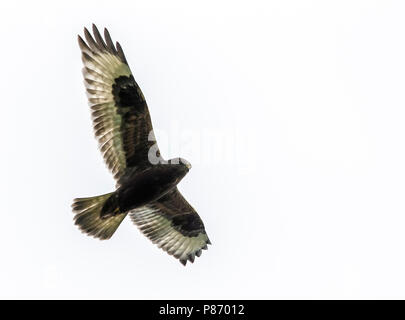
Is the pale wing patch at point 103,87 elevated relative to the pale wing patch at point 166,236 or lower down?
elevated

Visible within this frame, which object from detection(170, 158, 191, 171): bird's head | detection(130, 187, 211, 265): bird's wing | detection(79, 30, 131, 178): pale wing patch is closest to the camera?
detection(79, 30, 131, 178): pale wing patch

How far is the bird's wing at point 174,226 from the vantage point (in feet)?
45.2

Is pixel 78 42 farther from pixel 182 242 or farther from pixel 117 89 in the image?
pixel 182 242

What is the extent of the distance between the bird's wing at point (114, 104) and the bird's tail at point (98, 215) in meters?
0.46

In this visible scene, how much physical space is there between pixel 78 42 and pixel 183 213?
3.29 metres

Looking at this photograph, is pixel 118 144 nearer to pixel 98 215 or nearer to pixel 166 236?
pixel 98 215

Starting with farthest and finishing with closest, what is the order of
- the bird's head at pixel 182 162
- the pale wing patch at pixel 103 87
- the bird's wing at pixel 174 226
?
the bird's wing at pixel 174 226
the bird's head at pixel 182 162
the pale wing patch at pixel 103 87

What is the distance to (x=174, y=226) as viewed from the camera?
13930 millimetres

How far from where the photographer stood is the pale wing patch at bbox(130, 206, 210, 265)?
1383cm

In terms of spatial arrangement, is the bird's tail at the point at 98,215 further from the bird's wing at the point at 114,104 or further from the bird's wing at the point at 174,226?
the bird's wing at the point at 174,226

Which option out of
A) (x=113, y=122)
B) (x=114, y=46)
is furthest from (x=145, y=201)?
(x=114, y=46)

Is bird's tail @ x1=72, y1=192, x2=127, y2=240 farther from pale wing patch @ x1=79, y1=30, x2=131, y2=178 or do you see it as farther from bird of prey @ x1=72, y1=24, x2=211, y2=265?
pale wing patch @ x1=79, y1=30, x2=131, y2=178

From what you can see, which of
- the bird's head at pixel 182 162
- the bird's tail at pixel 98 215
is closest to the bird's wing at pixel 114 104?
the bird's head at pixel 182 162

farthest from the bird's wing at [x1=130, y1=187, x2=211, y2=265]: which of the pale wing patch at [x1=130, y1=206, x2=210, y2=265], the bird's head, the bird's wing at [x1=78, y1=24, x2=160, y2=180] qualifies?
the bird's wing at [x1=78, y1=24, x2=160, y2=180]
